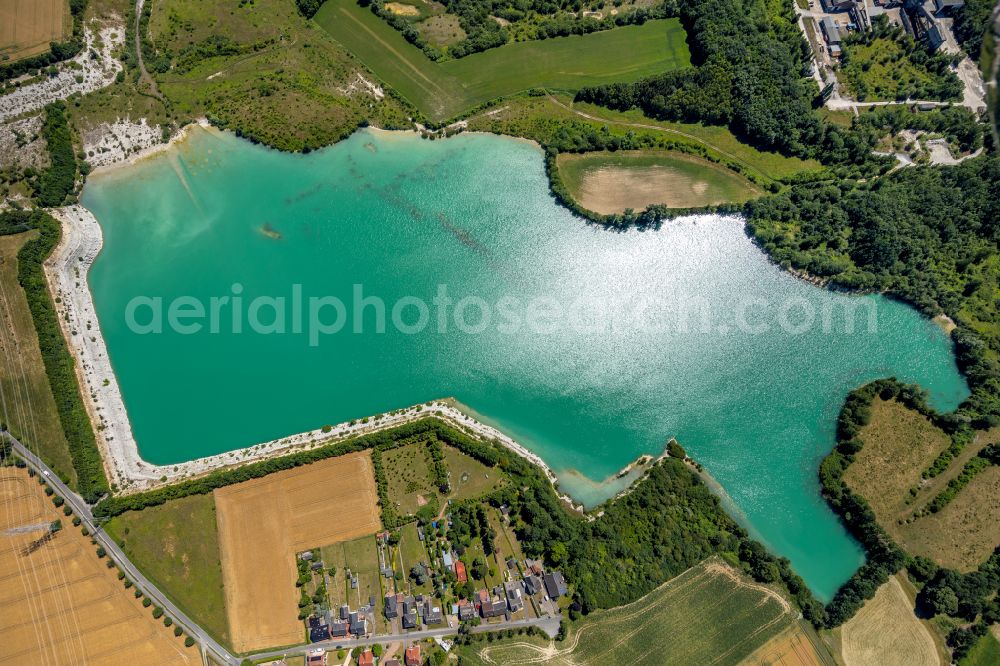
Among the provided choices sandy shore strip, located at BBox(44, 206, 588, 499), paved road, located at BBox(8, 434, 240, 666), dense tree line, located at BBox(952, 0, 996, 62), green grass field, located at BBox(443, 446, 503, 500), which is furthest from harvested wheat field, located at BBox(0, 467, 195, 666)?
dense tree line, located at BBox(952, 0, 996, 62)

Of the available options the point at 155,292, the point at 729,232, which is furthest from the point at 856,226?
the point at 155,292

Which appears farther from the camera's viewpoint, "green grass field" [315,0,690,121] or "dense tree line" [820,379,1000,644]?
"green grass field" [315,0,690,121]

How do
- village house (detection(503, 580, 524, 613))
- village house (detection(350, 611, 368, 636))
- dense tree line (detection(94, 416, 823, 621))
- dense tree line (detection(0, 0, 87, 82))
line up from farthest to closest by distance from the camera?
dense tree line (detection(0, 0, 87, 82)) < dense tree line (detection(94, 416, 823, 621)) < village house (detection(503, 580, 524, 613)) < village house (detection(350, 611, 368, 636))

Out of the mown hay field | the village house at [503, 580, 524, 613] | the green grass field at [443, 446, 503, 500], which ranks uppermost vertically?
the green grass field at [443, 446, 503, 500]

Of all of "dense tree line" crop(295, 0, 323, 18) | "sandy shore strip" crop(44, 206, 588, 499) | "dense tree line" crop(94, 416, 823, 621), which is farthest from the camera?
"dense tree line" crop(295, 0, 323, 18)

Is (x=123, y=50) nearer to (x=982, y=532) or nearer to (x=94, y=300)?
(x=94, y=300)

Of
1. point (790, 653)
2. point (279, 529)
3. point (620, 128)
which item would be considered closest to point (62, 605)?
point (279, 529)

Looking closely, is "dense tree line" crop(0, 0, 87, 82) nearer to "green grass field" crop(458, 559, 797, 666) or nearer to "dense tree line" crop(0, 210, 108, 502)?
"dense tree line" crop(0, 210, 108, 502)
